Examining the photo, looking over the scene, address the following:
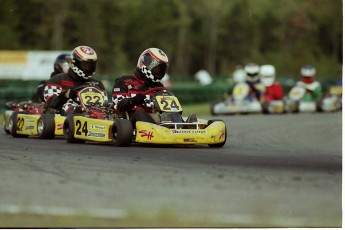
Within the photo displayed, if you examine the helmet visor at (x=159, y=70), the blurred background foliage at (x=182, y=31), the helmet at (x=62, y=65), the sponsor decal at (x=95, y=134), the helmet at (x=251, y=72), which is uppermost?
the blurred background foliage at (x=182, y=31)

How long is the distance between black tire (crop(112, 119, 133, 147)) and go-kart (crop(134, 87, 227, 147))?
0.10 meters

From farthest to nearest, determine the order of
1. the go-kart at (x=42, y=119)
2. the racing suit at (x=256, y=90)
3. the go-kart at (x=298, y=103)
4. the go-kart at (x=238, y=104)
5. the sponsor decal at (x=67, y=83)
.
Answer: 1. the go-kart at (x=298, y=103)
2. the racing suit at (x=256, y=90)
3. the go-kart at (x=238, y=104)
4. the sponsor decal at (x=67, y=83)
5. the go-kart at (x=42, y=119)

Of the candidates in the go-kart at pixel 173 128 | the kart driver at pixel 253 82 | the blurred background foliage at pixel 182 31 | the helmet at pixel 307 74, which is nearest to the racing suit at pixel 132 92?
the go-kart at pixel 173 128

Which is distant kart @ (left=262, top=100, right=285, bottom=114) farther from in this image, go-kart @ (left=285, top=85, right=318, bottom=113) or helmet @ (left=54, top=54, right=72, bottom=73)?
helmet @ (left=54, top=54, right=72, bottom=73)

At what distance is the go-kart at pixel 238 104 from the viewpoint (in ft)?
63.2

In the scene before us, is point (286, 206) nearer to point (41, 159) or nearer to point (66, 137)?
point (41, 159)

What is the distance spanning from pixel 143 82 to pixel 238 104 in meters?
9.03

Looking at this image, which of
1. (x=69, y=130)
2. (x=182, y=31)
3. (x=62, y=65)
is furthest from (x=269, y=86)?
(x=182, y=31)

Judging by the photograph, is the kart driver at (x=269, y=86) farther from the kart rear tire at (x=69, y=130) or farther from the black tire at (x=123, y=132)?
the black tire at (x=123, y=132)

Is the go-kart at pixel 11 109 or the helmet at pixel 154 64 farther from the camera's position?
the go-kart at pixel 11 109

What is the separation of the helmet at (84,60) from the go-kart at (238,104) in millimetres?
7819

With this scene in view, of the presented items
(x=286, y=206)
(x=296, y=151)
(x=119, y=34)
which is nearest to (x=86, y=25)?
(x=119, y=34)

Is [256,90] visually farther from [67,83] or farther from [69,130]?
[69,130]

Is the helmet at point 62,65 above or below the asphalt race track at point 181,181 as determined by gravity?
above
